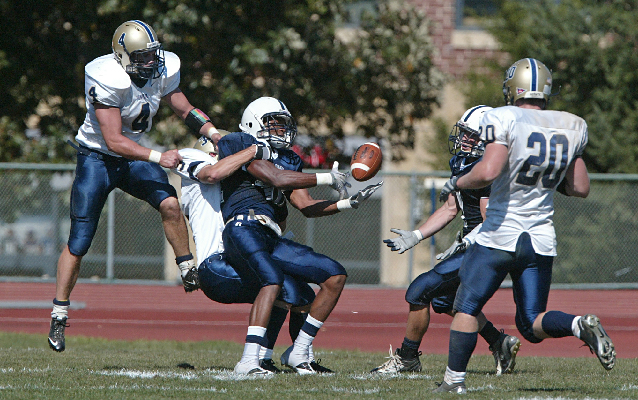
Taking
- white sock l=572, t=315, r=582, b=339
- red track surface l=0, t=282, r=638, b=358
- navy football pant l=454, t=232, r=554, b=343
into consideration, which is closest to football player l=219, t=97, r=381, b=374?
navy football pant l=454, t=232, r=554, b=343

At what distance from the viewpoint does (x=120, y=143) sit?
5.11 metres

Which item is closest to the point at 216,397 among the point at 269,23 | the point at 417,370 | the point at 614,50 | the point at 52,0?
the point at 417,370

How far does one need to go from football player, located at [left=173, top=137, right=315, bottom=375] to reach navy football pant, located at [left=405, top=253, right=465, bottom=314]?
2.13 feet

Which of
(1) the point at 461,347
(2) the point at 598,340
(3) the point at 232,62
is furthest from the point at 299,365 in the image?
(3) the point at 232,62

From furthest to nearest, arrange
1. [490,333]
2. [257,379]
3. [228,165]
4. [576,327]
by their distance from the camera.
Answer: [490,333] → [228,165] → [257,379] → [576,327]

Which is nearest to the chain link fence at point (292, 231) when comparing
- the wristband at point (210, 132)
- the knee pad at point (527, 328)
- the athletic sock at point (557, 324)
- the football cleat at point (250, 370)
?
the wristband at point (210, 132)

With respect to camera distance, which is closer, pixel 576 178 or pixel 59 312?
pixel 576 178

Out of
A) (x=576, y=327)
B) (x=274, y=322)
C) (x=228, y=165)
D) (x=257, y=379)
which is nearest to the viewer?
(x=576, y=327)

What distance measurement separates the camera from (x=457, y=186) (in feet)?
13.7

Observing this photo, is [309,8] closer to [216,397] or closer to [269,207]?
[269,207]

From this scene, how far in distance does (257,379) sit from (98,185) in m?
1.72

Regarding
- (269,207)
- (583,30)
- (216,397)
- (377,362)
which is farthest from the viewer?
→ (583,30)

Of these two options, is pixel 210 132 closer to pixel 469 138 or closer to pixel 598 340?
pixel 469 138

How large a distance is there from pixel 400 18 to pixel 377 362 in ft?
21.9
